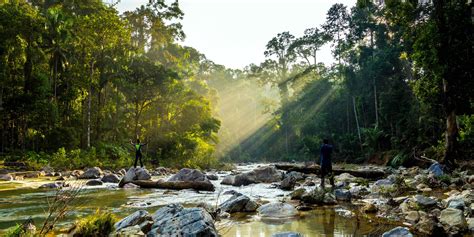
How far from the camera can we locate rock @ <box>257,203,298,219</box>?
7335 millimetres

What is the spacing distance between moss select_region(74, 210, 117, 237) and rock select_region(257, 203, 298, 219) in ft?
10.8

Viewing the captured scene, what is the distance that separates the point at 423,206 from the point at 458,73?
1153 centimetres

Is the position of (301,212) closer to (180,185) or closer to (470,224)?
(470,224)

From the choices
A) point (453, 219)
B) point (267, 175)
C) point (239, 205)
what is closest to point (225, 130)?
point (267, 175)

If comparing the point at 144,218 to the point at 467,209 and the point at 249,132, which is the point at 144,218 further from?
the point at 249,132

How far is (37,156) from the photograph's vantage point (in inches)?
992

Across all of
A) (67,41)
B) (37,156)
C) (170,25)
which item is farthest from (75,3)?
(37,156)

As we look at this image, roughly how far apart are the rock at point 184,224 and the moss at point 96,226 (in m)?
0.56

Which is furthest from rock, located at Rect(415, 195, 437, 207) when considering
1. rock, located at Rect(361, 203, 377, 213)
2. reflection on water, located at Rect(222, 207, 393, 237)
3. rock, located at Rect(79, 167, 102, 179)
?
rock, located at Rect(79, 167, 102, 179)

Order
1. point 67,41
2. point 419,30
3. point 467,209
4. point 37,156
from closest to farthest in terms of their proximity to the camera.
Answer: point 467,209, point 419,30, point 37,156, point 67,41

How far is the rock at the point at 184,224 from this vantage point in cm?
491

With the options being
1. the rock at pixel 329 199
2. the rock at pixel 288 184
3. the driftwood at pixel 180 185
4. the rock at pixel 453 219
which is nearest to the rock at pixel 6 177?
the driftwood at pixel 180 185

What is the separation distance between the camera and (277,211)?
747 centimetres

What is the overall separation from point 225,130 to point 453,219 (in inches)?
2492
